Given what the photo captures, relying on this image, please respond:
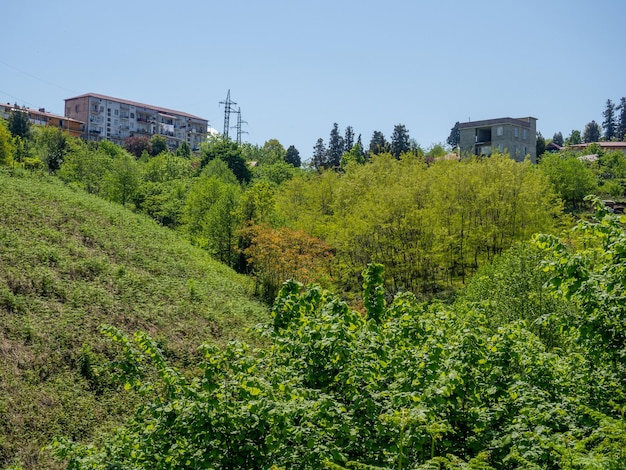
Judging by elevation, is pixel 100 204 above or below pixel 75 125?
below

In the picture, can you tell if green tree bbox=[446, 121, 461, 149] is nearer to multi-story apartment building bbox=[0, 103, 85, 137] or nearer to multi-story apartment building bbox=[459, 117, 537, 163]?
multi-story apartment building bbox=[459, 117, 537, 163]

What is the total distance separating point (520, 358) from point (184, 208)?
34.4 m

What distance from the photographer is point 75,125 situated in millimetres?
93250

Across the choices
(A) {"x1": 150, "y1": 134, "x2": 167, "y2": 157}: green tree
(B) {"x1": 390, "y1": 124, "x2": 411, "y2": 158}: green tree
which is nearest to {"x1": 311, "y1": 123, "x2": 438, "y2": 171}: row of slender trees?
(B) {"x1": 390, "y1": 124, "x2": 411, "y2": 158}: green tree

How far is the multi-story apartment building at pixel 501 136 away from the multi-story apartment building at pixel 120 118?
5170 centimetres

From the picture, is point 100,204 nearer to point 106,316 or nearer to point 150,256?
point 150,256

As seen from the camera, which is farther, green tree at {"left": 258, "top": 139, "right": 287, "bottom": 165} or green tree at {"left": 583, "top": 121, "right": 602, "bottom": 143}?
green tree at {"left": 583, "top": 121, "right": 602, "bottom": 143}

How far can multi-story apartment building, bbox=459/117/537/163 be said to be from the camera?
54156 millimetres

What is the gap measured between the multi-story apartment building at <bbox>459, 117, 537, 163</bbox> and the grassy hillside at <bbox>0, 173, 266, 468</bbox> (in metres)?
35.4

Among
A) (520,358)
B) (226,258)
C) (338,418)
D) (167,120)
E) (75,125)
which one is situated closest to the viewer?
(338,418)

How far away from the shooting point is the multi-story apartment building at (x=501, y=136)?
54.2 meters

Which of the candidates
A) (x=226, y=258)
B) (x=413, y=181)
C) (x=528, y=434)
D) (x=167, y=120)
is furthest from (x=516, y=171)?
(x=167, y=120)

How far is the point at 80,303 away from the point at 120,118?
293 feet

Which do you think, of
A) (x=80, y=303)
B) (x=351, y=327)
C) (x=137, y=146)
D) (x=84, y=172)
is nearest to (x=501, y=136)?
(x=84, y=172)
